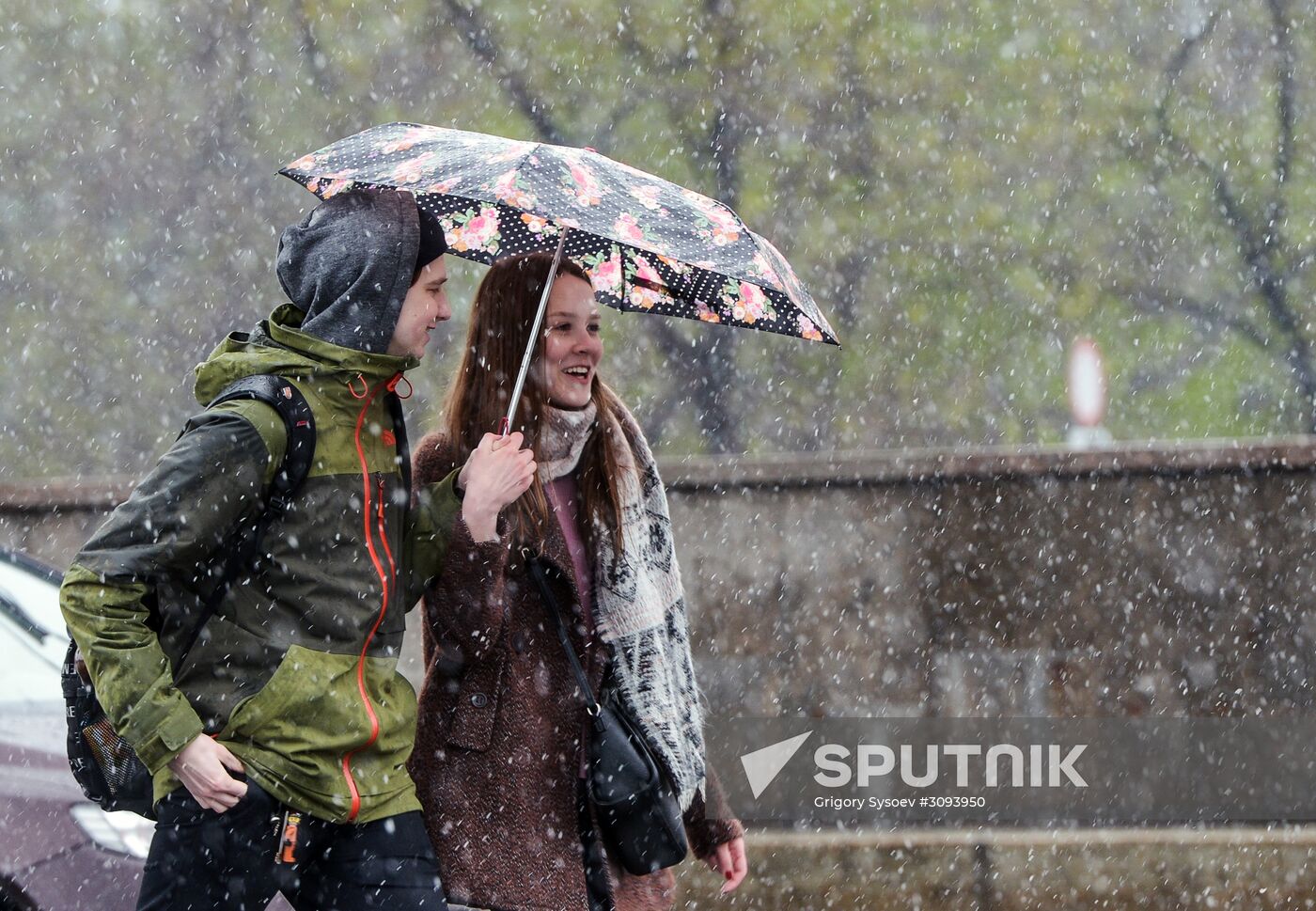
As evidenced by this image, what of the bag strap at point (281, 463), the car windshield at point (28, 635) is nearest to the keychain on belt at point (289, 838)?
the bag strap at point (281, 463)

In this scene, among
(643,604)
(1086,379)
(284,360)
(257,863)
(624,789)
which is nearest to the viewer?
(257,863)

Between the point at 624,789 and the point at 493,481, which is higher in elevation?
the point at 493,481

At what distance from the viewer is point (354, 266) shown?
2791mm

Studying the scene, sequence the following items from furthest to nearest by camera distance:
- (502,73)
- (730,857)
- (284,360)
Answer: (502,73)
(730,857)
(284,360)

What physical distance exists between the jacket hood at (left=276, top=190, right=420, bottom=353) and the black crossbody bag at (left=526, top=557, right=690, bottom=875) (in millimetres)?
648

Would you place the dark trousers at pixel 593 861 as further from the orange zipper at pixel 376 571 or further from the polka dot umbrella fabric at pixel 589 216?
the polka dot umbrella fabric at pixel 589 216

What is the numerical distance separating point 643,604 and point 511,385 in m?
0.54

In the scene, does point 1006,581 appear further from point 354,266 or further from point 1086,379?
point 1086,379

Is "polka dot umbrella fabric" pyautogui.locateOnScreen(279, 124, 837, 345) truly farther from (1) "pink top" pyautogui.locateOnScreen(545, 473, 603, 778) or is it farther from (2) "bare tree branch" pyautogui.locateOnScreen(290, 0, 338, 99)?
(2) "bare tree branch" pyautogui.locateOnScreen(290, 0, 338, 99)

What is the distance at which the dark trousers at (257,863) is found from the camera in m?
2.56

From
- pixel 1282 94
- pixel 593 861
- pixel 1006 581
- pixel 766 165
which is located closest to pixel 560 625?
pixel 593 861

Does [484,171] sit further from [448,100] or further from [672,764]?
[448,100]

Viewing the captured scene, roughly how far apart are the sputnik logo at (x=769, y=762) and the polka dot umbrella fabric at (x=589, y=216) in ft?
9.10

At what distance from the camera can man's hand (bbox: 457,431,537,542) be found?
9.86 ft
